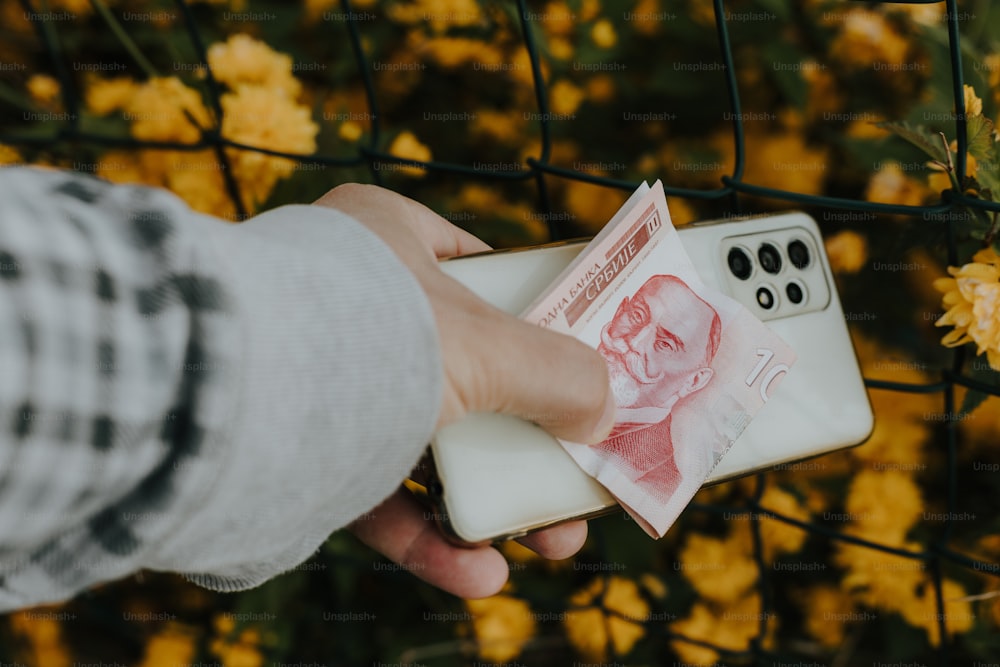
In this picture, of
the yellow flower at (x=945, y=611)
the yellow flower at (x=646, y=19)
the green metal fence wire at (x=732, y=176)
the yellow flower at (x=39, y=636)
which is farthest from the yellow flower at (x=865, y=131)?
the yellow flower at (x=39, y=636)

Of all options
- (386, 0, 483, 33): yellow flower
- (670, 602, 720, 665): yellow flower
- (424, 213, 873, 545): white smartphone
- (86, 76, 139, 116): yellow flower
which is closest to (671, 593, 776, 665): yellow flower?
(670, 602, 720, 665): yellow flower

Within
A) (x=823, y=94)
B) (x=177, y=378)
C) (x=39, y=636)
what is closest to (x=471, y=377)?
(x=177, y=378)

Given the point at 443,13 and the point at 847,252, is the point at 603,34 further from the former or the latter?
the point at 847,252

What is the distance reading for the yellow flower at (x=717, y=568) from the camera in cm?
100

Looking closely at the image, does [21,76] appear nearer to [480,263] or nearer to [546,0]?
[546,0]

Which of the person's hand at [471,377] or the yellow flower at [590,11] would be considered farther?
the yellow flower at [590,11]

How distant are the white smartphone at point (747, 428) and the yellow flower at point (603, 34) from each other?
480mm

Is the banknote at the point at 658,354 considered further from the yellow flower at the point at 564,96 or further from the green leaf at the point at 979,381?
the yellow flower at the point at 564,96

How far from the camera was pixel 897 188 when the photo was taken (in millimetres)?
837

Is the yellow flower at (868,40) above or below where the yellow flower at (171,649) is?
above

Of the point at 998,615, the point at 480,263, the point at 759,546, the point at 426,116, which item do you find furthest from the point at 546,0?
the point at 998,615

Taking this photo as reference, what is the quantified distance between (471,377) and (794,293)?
14.7 inches

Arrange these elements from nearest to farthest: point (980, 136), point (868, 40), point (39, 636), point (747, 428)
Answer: point (980, 136) < point (747, 428) < point (868, 40) < point (39, 636)

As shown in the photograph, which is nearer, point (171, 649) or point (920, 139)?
point (920, 139)
